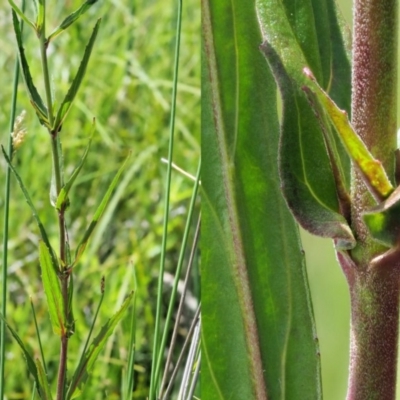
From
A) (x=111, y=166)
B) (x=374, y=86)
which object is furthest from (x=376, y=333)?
(x=111, y=166)

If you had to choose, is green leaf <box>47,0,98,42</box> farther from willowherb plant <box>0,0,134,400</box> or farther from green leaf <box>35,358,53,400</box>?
green leaf <box>35,358,53,400</box>

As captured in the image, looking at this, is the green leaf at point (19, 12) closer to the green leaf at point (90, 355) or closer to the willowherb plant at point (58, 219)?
the willowherb plant at point (58, 219)

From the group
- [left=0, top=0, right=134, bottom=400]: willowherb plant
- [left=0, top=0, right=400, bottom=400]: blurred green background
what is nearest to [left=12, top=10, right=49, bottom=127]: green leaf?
[left=0, top=0, right=134, bottom=400]: willowherb plant

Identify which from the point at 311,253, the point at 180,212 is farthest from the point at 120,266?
the point at 311,253

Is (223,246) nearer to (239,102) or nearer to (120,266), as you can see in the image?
(239,102)

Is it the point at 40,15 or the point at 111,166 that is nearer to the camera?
the point at 40,15

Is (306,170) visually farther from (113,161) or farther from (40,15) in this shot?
(113,161)
